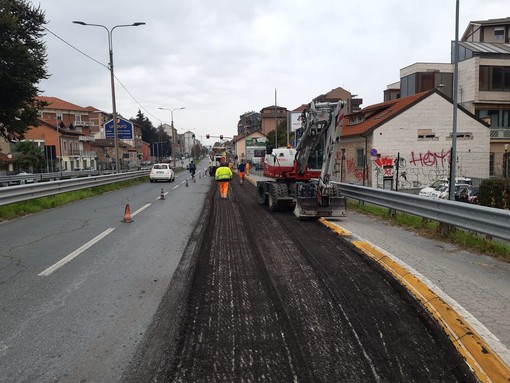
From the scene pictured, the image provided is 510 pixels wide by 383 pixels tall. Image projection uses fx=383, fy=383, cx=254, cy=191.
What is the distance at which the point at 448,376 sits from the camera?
10.1 ft

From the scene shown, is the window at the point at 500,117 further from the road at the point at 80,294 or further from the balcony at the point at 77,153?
the balcony at the point at 77,153

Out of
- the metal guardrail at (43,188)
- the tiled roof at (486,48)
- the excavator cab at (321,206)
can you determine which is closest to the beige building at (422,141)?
the tiled roof at (486,48)

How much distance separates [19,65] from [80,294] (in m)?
19.6

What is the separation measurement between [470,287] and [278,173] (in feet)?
26.3

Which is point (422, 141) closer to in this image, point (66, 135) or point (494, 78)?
point (494, 78)

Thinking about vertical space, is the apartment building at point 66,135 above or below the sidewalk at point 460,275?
above

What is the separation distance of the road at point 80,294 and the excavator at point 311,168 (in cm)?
349

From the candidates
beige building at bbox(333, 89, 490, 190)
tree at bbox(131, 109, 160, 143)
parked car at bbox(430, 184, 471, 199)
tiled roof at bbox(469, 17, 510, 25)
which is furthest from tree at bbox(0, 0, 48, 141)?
tree at bbox(131, 109, 160, 143)

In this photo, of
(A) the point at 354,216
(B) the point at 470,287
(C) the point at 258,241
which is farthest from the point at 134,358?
(A) the point at 354,216

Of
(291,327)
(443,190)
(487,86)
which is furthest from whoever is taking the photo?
(487,86)

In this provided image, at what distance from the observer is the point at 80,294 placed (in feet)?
15.7

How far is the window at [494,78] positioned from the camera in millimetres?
36406

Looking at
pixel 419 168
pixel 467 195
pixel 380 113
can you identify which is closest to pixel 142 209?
pixel 467 195

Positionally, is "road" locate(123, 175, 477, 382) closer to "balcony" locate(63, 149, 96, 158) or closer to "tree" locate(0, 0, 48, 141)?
"tree" locate(0, 0, 48, 141)
